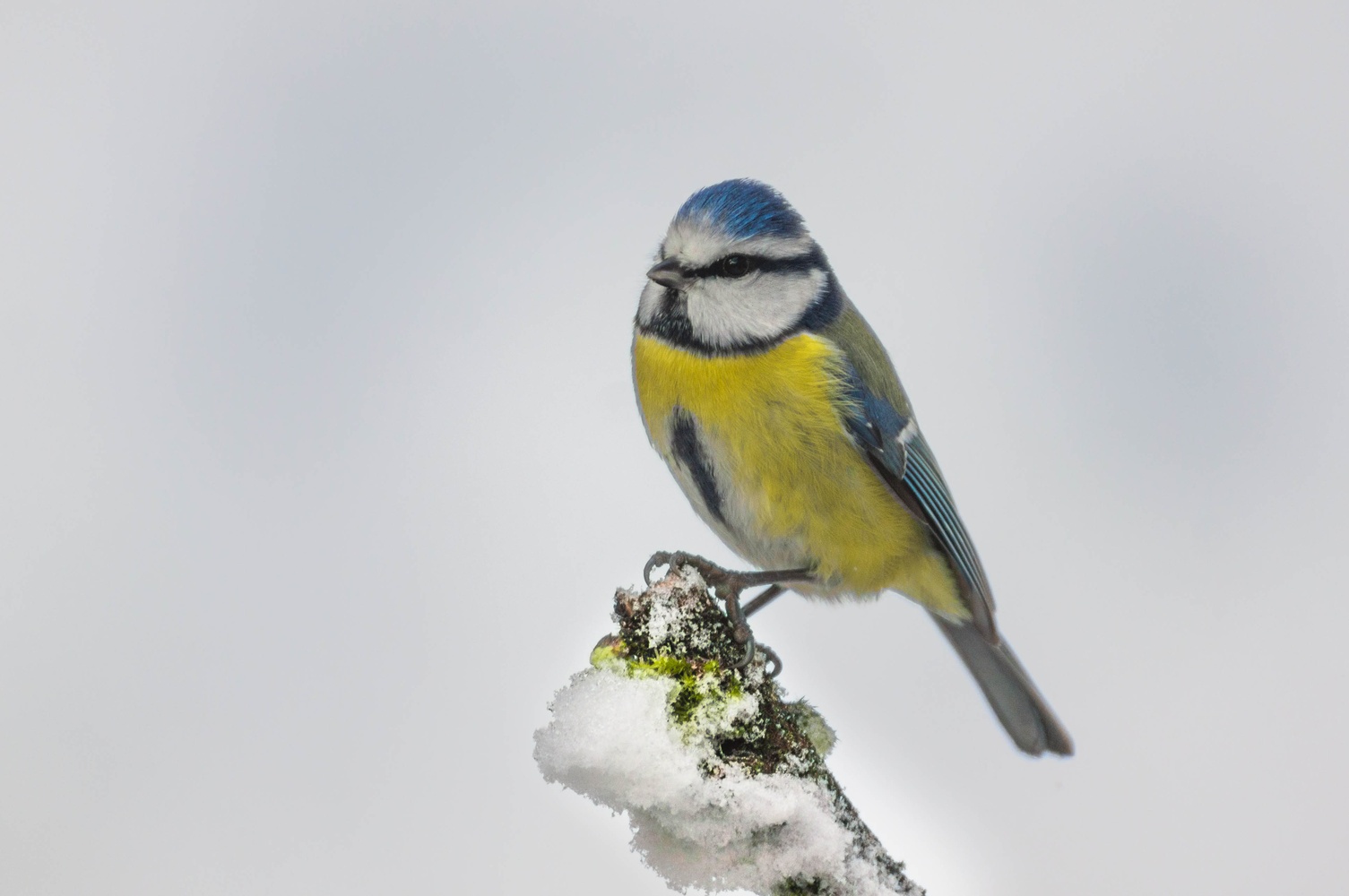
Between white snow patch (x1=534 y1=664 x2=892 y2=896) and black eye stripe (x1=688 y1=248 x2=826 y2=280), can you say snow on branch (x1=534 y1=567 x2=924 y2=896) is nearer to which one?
white snow patch (x1=534 y1=664 x2=892 y2=896)

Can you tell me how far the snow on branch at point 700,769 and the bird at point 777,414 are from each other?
0.53 m

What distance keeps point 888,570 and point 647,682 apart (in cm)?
84

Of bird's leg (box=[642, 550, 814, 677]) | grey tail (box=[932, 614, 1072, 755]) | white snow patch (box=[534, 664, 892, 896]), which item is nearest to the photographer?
white snow patch (box=[534, 664, 892, 896])

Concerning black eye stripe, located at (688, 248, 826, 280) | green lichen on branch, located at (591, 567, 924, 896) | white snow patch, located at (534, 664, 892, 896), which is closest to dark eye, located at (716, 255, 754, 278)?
black eye stripe, located at (688, 248, 826, 280)

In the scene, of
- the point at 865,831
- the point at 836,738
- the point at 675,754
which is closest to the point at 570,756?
the point at 675,754

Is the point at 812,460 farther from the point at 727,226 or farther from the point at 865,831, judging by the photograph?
the point at 865,831

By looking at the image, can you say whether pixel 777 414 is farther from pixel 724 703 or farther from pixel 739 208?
pixel 724 703

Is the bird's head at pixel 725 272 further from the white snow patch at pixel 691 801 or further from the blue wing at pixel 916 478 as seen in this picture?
the white snow patch at pixel 691 801

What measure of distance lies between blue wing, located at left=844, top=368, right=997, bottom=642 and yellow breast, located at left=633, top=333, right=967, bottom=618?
3cm

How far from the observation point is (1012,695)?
2.09 meters

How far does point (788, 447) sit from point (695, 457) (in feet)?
0.48

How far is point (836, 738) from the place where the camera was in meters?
1.37

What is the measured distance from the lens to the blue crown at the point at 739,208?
5.80 feet

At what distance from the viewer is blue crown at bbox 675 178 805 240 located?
69.6 inches
